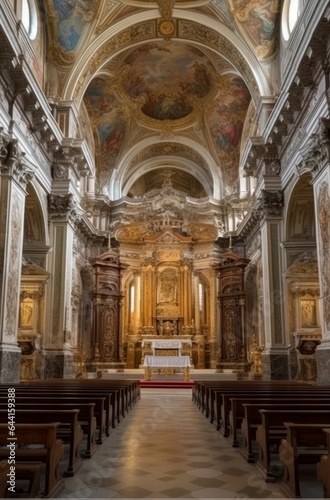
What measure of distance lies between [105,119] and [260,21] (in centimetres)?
922

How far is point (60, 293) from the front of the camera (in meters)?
16.1

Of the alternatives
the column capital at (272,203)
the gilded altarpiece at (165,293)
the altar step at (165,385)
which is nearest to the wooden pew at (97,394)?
the altar step at (165,385)

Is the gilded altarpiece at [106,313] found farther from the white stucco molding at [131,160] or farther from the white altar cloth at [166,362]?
the white altar cloth at [166,362]

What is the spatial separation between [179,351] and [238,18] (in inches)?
478

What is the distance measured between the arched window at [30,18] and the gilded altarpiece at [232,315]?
11.9 metres

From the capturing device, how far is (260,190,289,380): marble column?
14656 millimetres

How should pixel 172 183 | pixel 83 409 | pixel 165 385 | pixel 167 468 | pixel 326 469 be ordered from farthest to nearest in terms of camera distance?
pixel 172 183, pixel 165 385, pixel 83 409, pixel 167 468, pixel 326 469

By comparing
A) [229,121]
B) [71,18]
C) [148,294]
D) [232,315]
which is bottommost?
[232,315]

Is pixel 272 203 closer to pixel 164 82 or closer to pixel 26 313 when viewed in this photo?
pixel 26 313

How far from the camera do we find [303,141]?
13.1 m

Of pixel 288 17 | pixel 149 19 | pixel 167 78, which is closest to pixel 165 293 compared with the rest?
pixel 167 78

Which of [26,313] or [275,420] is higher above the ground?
[26,313]

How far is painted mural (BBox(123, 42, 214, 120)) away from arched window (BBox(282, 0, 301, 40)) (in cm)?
505

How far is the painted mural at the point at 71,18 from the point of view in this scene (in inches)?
632
